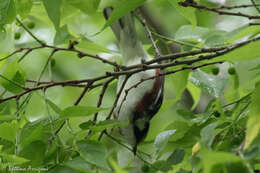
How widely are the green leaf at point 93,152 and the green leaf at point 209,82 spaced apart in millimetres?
699

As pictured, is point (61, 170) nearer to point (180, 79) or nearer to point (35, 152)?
point (35, 152)

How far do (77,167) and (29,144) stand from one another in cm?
22

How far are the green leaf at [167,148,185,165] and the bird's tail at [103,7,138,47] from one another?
1.91 ft

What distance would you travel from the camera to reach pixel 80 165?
1221mm

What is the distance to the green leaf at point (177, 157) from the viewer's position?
4.90 feet

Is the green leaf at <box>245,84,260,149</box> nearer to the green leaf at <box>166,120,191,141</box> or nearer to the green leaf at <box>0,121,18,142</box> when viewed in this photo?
the green leaf at <box>166,120,191,141</box>

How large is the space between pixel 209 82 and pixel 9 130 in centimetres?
88

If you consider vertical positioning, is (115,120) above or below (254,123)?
below

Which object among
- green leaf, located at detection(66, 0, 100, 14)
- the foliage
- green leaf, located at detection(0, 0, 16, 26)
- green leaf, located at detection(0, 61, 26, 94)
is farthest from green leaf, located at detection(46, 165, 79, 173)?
green leaf, located at detection(66, 0, 100, 14)

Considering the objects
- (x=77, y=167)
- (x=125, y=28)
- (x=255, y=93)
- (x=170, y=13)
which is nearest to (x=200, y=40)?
(x=125, y=28)

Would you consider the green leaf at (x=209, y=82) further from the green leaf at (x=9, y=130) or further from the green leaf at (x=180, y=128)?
the green leaf at (x=9, y=130)

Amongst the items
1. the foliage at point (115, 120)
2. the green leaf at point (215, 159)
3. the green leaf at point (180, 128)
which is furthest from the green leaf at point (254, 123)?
the green leaf at point (180, 128)

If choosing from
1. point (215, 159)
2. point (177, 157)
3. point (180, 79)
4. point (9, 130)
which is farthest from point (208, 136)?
point (180, 79)

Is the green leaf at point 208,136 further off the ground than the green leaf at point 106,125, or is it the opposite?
the green leaf at point 208,136
